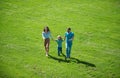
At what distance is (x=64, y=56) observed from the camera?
862 inches

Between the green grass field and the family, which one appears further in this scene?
the family

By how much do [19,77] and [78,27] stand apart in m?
12.5

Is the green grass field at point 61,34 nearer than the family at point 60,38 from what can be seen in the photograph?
Yes

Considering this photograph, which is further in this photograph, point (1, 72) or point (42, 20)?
point (42, 20)

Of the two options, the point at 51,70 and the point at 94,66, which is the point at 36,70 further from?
the point at 94,66

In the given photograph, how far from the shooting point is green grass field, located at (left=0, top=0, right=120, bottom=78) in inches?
765

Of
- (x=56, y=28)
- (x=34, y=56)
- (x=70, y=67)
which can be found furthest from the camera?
(x=56, y=28)

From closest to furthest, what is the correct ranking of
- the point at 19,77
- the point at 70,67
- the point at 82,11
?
the point at 19,77 → the point at 70,67 → the point at 82,11

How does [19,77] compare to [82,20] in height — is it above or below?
below

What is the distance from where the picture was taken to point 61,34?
1055 inches

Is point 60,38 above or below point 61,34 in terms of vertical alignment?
above

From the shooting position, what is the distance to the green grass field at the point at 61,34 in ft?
63.7

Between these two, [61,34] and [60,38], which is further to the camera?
[61,34]

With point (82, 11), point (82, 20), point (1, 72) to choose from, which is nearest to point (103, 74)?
point (1, 72)
